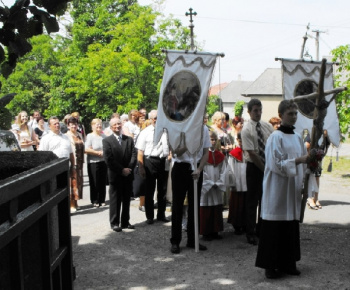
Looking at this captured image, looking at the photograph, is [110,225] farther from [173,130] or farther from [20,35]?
[20,35]

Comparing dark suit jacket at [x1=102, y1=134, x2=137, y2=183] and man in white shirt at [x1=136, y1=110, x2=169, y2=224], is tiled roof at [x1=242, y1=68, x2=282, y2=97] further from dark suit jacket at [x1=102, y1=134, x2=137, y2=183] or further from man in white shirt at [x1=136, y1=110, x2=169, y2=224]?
dark suit jacket at [x1=102, y1=134, x2=137, y2=183]

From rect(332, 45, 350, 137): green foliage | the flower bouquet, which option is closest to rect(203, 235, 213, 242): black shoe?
the flower bouquet

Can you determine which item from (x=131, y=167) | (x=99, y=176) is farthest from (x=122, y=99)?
(x=131, y=167)

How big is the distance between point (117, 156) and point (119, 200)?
27.5 inches

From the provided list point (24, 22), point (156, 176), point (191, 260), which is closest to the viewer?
point (24, 22)

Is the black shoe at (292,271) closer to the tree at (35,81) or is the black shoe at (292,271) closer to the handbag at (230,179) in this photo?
the handbag at (230,179)

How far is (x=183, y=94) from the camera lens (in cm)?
755

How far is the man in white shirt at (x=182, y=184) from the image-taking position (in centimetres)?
748

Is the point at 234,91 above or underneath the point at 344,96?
above

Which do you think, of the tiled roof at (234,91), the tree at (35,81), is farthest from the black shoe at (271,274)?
the tiled roof at (234,91)

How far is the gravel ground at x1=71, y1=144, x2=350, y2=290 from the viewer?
Result: 6.03 meters

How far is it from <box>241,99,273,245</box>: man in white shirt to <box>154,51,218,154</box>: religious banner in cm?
66

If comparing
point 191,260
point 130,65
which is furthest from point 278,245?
point 130,65

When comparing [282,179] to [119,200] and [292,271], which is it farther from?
[119,200]
